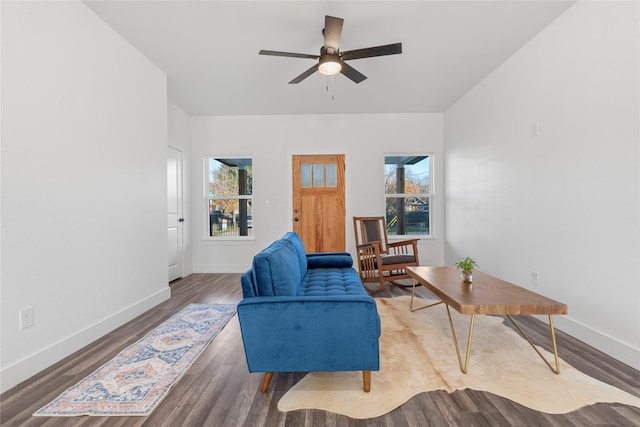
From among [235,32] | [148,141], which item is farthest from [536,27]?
[148,141]

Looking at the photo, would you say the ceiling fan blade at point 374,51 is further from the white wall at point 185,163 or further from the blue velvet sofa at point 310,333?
the white wall at point 185,163

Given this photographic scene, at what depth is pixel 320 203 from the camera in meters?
5.19

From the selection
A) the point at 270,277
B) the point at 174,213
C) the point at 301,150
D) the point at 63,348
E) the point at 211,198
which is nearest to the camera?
the point at 270,277

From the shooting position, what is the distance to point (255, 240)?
521 centimetres

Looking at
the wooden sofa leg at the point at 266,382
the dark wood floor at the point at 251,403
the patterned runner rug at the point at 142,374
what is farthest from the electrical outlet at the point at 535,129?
the patterned runner rug at the point at 142,374

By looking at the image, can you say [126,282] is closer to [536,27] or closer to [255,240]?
[255,240]

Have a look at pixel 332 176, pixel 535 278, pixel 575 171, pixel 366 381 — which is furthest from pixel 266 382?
pixel 332 176

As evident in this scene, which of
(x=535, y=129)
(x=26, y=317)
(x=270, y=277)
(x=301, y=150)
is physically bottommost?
(x=26, y=317)

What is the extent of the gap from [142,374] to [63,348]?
2.51 ft

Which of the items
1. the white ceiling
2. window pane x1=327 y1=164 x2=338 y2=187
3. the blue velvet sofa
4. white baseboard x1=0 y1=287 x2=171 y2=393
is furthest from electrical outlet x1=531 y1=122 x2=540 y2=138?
white baseboard x1=0 y1=287 x2=171 y2=393

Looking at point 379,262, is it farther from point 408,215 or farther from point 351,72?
point 351,72

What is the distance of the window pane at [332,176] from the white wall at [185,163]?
240 cm

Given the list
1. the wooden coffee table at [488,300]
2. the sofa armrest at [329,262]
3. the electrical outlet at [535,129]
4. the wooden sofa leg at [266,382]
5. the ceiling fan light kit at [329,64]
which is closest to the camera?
the wooden sofa leg at [266,382]

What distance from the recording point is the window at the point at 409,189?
5.31 metres
